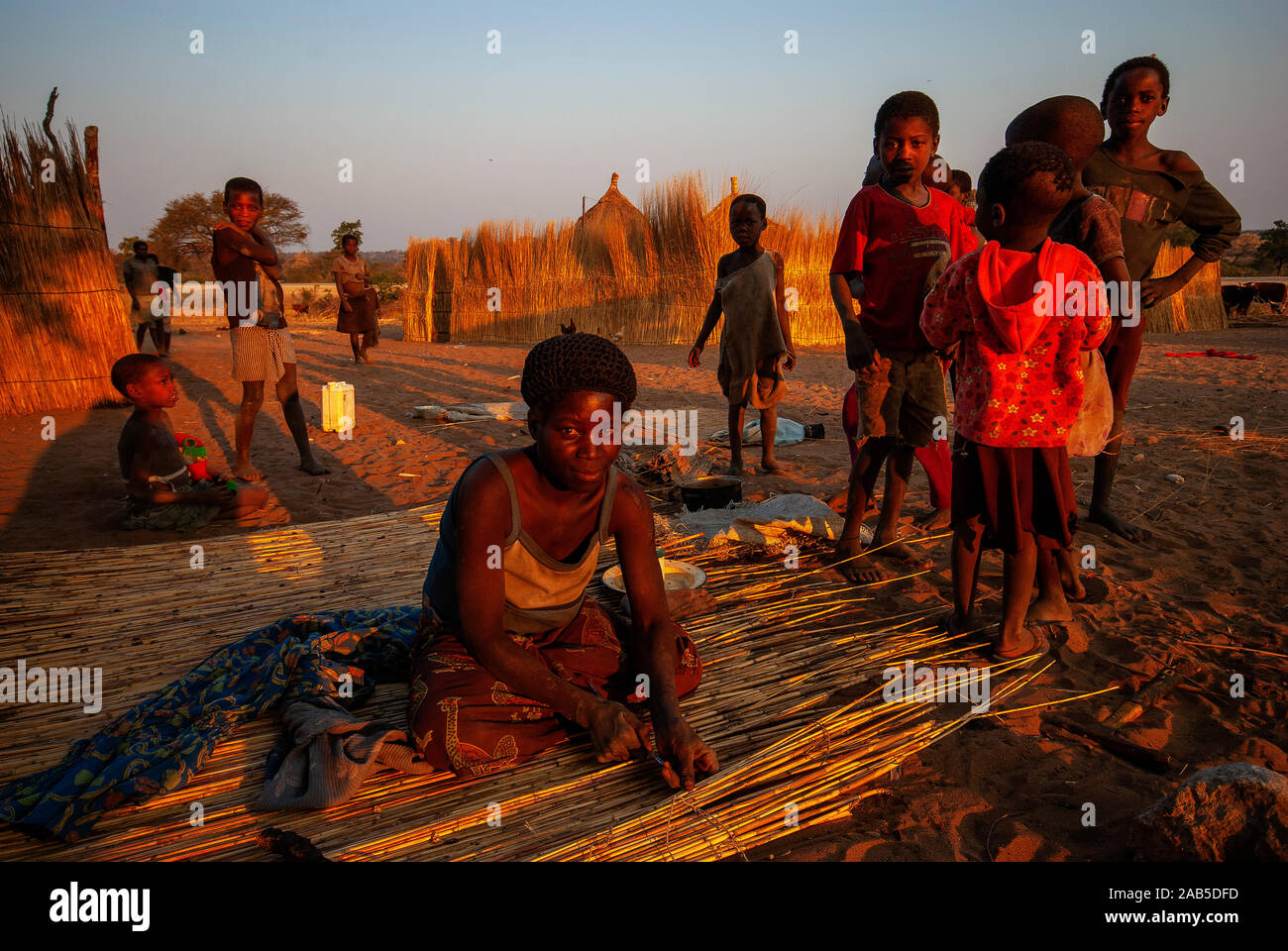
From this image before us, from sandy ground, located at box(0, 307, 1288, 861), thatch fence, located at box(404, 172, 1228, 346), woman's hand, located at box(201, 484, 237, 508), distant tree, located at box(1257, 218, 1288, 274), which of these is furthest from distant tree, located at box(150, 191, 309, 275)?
distant tree, located at box(1257, 218, 1288, 274)

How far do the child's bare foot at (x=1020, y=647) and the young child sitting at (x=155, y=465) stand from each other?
374 cm

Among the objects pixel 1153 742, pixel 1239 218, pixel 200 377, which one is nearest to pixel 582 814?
pixel 1153 742

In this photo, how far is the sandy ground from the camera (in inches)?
68.6

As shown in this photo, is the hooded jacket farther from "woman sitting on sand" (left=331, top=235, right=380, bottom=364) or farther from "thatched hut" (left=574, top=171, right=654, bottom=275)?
"thatched hut" (left=574, top=171, right=654, bottom=275)

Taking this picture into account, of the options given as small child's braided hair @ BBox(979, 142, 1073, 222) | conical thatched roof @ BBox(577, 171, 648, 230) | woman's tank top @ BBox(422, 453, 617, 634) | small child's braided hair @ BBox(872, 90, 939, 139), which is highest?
conical thatched roof @ BBox(577, 171, 648, 230)

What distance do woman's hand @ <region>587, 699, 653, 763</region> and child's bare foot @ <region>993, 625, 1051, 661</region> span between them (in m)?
1.23

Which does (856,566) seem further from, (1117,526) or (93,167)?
(93,167)

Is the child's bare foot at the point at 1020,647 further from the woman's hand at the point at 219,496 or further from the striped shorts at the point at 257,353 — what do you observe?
the striped shorts at the point at 257,353

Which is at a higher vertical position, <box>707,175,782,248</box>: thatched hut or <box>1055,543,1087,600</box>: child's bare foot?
<box>707,175,782,248</box>: thatched hut

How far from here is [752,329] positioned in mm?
4746

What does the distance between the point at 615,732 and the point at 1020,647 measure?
137 centimetres

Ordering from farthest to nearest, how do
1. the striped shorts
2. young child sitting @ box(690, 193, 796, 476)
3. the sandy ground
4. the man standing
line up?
the man standing, young child sitting @ box(690, 193, 796, 476), the striped shorts, the sandy ground

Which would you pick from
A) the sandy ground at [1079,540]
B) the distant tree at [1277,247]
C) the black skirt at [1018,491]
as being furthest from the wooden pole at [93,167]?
the distant tree at [1277,247]
